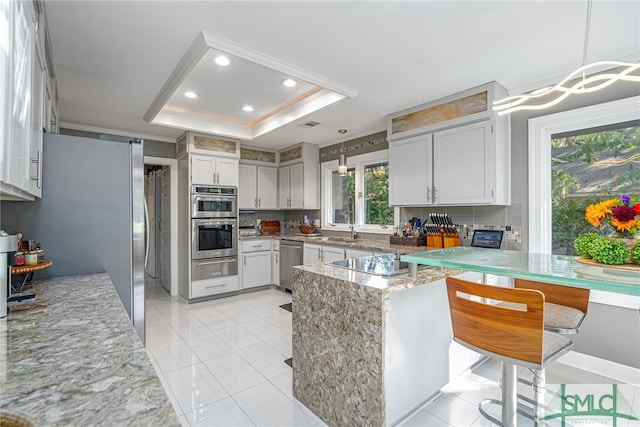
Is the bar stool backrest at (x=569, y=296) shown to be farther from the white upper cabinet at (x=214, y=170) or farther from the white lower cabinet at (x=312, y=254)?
the white upper cabinet at (x=214, y=170)

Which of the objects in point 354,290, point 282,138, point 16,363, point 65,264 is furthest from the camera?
point 282,138

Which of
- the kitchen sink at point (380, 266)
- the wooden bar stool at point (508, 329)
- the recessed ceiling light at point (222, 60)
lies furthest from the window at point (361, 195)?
the wooden bar stool at point (508, 329)

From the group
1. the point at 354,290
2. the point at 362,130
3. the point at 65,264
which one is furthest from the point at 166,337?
the point at 362,130

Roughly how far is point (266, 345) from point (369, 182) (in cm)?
264

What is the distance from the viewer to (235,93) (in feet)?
10.5

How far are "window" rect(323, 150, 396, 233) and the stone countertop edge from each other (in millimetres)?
2256

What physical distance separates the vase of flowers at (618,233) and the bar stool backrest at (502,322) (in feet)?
1.19

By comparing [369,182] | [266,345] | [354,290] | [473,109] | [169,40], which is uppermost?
[169,40]

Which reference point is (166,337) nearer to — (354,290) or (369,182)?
(354,290)

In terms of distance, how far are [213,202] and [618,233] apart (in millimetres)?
4303

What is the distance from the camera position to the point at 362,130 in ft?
14.3

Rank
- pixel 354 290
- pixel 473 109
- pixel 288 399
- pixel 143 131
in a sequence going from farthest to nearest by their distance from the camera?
1. pixel 143 131
2. pixel 473 109
3. pixel 288 399
4. pixel 354 290

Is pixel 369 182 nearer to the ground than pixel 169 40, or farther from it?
nearer to the ground

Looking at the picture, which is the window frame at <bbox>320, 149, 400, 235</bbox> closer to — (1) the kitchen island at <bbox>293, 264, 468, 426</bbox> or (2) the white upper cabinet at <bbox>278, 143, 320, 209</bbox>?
(2) the white upper cabinet at <bbox>278, 143, 320, 209</bbox>
